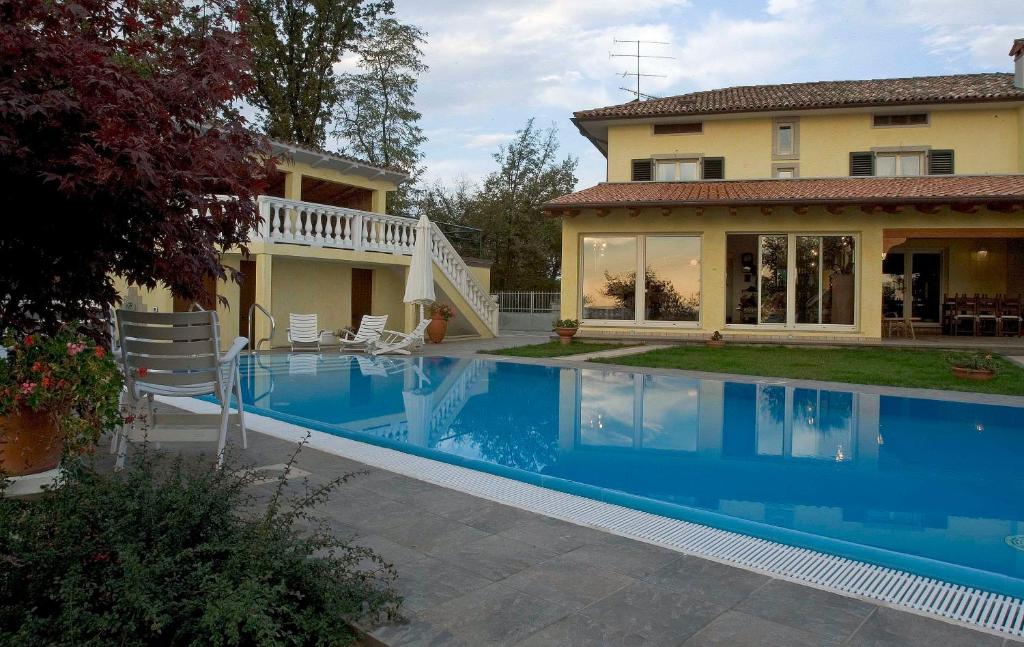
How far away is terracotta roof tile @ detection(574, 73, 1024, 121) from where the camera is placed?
60.0 feet

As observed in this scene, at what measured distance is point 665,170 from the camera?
66.9ft

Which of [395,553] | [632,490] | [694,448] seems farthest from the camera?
[694,448]

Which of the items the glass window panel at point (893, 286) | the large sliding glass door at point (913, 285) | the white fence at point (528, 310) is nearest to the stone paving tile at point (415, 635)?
the large sliding glass door at point (913, 285)

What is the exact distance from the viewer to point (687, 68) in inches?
977

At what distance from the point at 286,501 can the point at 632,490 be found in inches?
97.9

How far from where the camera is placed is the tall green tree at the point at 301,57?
1046 inches

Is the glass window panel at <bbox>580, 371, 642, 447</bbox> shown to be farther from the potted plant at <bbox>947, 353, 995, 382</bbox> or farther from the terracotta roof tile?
the terracotta roof tile

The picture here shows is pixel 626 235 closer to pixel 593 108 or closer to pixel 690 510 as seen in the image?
pixel 593 108

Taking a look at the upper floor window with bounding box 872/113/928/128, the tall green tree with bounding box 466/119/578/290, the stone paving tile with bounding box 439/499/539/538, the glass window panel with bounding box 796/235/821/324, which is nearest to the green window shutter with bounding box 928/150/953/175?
the upper floor window with bounding box 872/113/928/128

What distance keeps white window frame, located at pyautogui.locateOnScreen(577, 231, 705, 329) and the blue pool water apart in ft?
22.2

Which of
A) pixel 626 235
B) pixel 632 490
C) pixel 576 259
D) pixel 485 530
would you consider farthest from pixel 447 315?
pixel 485 530

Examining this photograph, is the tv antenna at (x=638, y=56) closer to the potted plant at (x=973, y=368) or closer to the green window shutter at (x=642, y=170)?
the green window shutter at (x=642, y=170)

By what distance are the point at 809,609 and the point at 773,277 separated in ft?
54.1

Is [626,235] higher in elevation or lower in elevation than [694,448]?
higher
